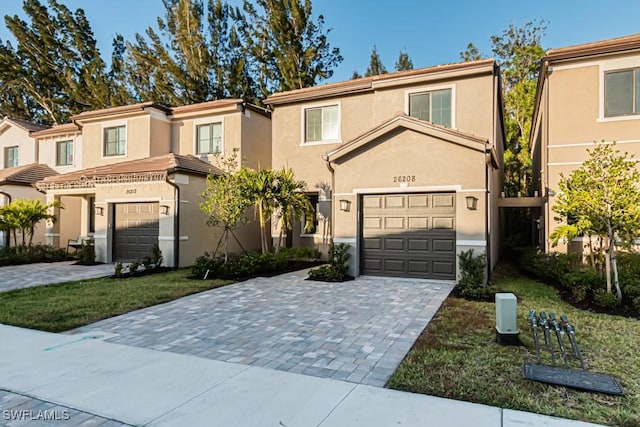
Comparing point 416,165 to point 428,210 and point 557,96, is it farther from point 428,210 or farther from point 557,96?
point 557,96

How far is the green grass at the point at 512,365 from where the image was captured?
145 inches

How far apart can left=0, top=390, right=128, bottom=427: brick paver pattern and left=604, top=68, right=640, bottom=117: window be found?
1369cm

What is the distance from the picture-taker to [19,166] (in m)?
21.5

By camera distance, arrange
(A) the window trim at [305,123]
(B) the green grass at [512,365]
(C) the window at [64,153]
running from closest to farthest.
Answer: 1. (B) the green grass at [512,365]
2. (A) the window trim at [305,123]
3. (C) the window at [64,153]

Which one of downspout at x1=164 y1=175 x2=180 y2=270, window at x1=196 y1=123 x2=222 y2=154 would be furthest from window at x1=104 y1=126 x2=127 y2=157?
downspout at x1=164 y1=175 x2=180 y2=270

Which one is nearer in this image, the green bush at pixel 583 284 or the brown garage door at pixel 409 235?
the green bush at pixel 583 284

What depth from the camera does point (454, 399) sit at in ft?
12.5

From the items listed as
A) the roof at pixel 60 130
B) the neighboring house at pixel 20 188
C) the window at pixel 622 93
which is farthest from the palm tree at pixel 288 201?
the neighboring house at pixel 20 188

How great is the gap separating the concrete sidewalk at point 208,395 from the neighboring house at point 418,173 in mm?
6718

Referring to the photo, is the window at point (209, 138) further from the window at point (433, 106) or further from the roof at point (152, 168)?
the window at point (433, 106)

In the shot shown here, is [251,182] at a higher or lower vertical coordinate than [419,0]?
lower

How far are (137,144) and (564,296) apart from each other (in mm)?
17170

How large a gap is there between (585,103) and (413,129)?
5527 millimetres

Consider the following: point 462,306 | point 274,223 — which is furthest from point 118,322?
point 274,223
